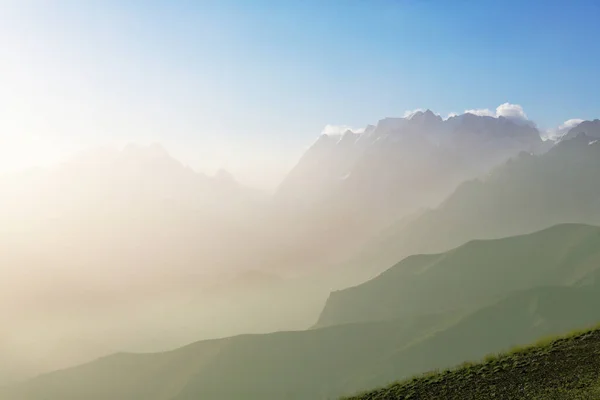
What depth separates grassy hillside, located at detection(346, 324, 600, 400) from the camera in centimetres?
2820

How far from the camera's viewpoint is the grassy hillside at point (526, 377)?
92.5 feet

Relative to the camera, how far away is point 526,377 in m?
30.8

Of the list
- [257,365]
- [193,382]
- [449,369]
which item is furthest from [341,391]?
[449,369]

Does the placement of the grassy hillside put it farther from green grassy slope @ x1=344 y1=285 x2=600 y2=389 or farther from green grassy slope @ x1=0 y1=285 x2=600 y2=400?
green grassy slope @ x1=344 y1=285 x2=600 y2=389

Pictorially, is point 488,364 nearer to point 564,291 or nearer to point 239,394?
point 239,394

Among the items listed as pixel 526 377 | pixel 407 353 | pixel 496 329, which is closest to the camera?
pixel 526 377

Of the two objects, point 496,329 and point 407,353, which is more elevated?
point 407,353

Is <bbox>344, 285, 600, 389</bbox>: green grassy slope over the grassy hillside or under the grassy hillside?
under

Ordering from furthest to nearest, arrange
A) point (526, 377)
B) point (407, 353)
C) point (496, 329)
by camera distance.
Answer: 1. point (407, 353)
2. point (496, 329)
3. point (526, 377)

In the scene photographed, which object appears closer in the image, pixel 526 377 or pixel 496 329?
pixel 526 377

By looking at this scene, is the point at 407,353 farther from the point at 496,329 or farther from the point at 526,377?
the point at 526,377

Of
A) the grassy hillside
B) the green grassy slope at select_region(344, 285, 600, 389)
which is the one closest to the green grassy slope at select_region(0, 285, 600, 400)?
the green grassy slope at select_region(344, 285, 600, 389)

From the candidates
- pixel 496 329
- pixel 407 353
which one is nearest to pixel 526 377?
pixel 407 353

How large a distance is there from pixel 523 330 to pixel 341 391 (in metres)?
71.7
